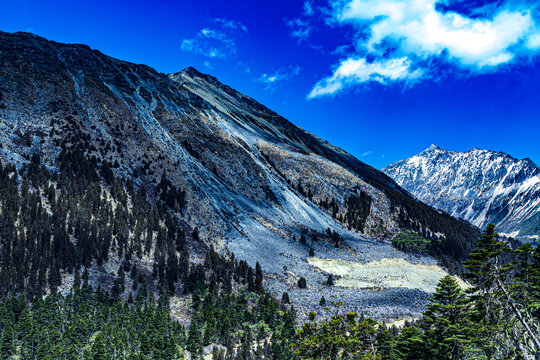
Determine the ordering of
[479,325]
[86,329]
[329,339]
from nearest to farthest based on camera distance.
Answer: [329,339] → [479,325] → [86,329]

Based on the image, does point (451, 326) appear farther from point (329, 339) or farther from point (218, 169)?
point (218, 169)

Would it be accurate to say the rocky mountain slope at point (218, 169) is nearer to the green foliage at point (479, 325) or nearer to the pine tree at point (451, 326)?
the pine tree at point (451, 326)

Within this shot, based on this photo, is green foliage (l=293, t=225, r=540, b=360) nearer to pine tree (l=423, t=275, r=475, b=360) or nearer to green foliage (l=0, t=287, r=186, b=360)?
pine tree (l=423, t=275, r=475, b=360)

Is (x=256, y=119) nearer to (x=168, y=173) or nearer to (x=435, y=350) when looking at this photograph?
(x=168, y=173)

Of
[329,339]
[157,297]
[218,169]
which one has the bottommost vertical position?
[329,339]

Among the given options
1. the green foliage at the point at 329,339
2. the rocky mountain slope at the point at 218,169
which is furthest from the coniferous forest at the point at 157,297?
the rocky mountain slope at the point at 218,169

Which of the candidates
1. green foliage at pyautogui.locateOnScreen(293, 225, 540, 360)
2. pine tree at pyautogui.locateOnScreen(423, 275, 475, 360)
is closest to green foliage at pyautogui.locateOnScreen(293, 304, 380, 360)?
green foliage at pyautogui.locateOnScreen(293, 225, 540, 360)

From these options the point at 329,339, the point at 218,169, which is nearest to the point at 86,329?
the point at 329,339

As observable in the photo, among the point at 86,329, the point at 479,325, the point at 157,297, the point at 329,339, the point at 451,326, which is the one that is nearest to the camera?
the point at 329,339

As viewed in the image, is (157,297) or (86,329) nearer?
(86,329)
